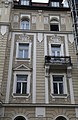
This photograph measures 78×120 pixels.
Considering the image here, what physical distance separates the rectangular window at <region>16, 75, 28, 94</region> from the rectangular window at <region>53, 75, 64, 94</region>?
249cm

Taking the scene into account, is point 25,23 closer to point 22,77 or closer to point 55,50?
point 55,50

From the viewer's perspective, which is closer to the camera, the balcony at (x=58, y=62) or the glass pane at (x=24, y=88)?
the glass pane at (x=24, y=88)

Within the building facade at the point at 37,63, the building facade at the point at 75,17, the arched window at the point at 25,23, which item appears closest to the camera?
the building facade at the point at 37,63

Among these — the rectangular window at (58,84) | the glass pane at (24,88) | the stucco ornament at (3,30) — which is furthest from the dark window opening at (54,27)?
the glass pane at (24,88)

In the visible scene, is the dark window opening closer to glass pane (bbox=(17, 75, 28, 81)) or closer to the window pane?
the window pane

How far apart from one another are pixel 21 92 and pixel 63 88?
3564 millimetres

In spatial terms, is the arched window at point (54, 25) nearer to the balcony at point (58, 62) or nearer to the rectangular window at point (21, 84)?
the balcony at point (58, 62)

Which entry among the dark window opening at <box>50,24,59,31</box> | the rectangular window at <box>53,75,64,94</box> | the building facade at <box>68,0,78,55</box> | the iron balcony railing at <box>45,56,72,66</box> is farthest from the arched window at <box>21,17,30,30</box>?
the rectangular window at <box>53,75,64,94</box>

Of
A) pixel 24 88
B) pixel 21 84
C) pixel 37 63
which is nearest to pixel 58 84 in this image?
pixel 37 63

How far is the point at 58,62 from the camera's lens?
59.5 feet

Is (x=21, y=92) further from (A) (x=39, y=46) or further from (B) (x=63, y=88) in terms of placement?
(A) (x=39, y=46)

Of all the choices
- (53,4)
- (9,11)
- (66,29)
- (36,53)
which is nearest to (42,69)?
(36,53)

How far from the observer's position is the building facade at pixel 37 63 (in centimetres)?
1625

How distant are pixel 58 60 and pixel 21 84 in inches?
154
